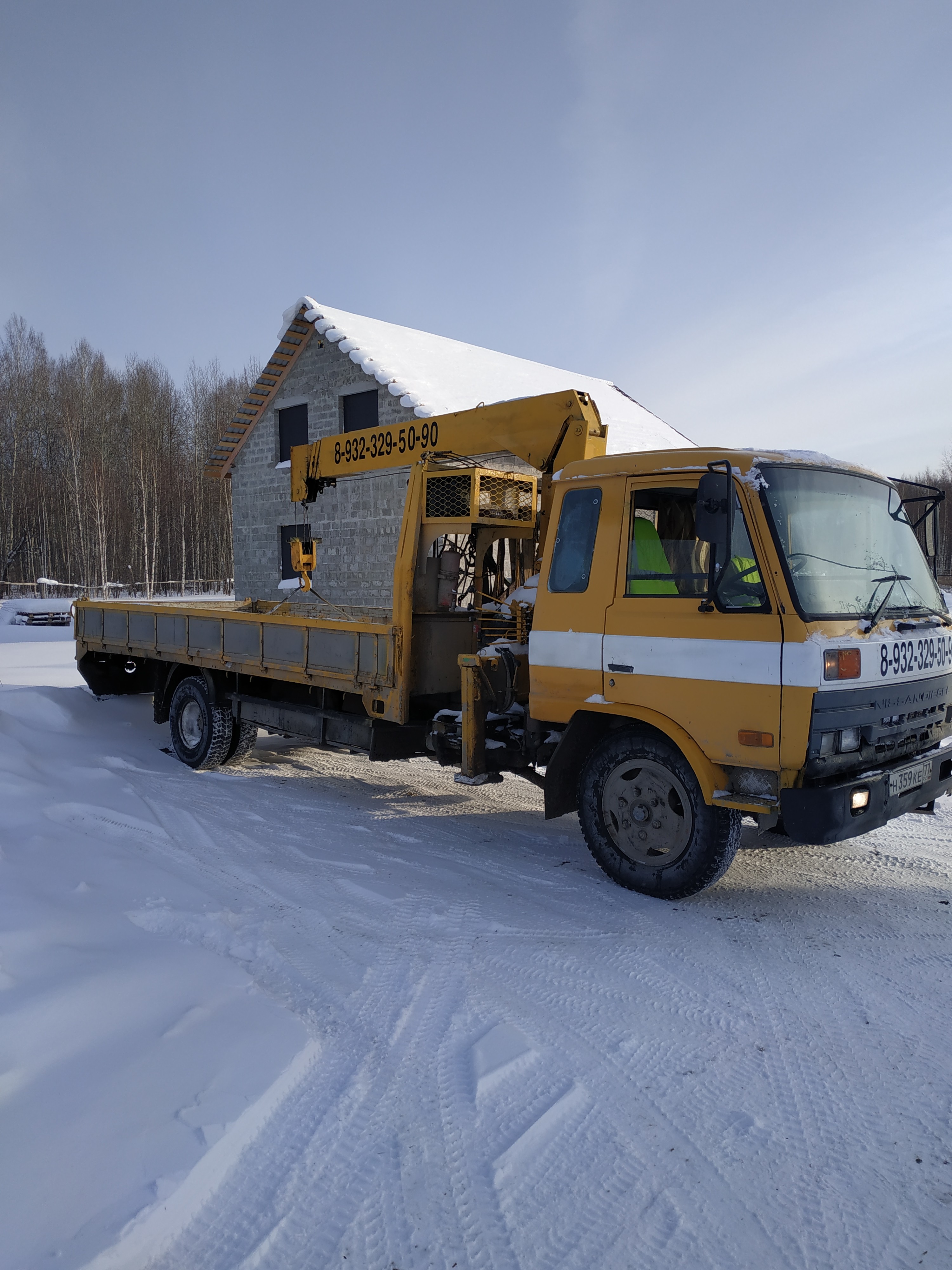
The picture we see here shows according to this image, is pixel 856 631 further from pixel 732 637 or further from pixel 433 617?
pixel 433 617

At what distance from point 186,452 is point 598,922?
156ft

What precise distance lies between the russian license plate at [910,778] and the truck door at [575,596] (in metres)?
1.54

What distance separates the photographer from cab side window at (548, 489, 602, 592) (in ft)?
15.6

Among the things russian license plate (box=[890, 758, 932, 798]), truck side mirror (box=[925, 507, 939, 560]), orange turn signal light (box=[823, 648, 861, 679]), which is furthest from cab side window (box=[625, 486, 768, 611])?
truck side mirror (box=[925, 507, 939, 560])

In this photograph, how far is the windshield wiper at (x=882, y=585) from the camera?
13.4 ft

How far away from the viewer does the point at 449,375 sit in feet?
55.6

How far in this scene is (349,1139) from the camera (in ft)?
8.39

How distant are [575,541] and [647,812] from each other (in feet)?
5.28

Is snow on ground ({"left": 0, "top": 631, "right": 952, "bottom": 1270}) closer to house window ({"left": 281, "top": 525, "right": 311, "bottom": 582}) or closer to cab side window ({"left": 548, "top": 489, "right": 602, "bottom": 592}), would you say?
cab side window ({"left": 548, "top": 489, "right": 602, "bottom": 592})

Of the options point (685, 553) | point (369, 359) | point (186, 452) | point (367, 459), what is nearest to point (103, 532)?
point (186, 452)

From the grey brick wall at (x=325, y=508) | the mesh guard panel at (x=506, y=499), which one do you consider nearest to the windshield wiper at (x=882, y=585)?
the mesh guard panel at (x=506, y=499)

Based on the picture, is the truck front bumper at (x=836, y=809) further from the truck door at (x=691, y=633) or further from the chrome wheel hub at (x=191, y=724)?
the chrome wheel hub at (x=191, y=724)

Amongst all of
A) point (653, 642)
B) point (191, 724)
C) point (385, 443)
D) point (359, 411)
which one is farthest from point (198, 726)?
point (359, 411)

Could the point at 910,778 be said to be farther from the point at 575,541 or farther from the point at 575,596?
the point at 575,541
